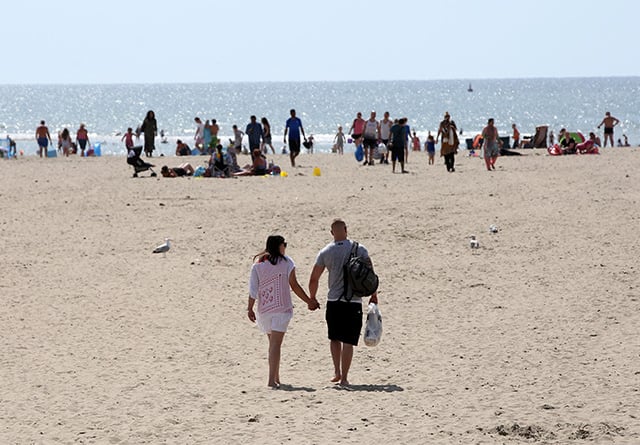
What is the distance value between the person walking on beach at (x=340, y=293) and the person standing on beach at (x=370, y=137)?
62.3ft

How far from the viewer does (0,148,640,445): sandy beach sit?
319 inches

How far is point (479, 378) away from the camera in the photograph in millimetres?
9359

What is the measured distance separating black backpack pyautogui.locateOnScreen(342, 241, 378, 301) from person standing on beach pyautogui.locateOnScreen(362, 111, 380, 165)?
19.2 meters

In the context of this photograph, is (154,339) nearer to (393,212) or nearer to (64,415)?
(64,415)

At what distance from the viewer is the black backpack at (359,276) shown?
340 inches

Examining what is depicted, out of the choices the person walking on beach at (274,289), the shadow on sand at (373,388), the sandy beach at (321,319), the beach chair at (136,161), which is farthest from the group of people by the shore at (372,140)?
the person walking on beach at (274,289)

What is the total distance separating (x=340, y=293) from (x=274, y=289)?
1.67ft

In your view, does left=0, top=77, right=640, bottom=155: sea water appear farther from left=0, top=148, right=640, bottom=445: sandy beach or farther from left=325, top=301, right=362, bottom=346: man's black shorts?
left=325, top=301, right=362, bottom=346: man's black shorts

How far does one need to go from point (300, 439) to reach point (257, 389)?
151 cm

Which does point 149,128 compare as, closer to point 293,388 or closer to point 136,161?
point 136,161

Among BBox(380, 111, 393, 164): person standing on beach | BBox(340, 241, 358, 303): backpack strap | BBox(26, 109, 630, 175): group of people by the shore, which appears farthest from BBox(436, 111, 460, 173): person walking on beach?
BBox(340, 241, 358, 303): backpack strap

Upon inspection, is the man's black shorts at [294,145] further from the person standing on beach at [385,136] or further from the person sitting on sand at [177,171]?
the person sitting on sand at [177,171]

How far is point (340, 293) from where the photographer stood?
884 cm

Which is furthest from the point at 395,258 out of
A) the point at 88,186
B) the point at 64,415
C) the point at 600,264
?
the point at 88,186
